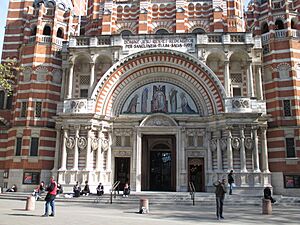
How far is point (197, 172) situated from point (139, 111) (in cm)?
693

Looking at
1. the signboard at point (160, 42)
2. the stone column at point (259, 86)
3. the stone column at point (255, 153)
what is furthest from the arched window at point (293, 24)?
the stone column at point (255, 153)

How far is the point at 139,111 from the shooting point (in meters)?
25.5

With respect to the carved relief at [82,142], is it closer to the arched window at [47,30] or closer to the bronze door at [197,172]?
the bronze door at [197,172]

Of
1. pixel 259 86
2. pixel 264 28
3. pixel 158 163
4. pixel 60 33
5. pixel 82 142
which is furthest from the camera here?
pixel 60 33

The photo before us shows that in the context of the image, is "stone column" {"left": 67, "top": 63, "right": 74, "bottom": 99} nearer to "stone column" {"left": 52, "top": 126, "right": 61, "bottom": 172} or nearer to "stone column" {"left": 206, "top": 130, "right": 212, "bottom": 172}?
"stone column" {"left": 52, "top": 126, "right": 61, "bottom": 172}

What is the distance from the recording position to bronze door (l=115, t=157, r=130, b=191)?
81.5ft

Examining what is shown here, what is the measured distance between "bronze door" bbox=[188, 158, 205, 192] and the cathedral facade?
0.08 meters

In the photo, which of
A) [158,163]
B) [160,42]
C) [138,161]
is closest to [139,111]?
[138,161]

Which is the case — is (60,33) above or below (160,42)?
above

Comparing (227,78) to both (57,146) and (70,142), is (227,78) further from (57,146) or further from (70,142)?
(57,146)

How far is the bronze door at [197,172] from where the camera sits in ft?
79.9

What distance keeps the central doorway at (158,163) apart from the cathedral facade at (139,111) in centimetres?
9

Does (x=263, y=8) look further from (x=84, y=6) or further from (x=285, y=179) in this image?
(x=84, y=6)

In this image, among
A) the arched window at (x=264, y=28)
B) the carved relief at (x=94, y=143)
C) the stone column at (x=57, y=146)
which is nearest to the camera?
the carved relief at (x=94, y=143)
